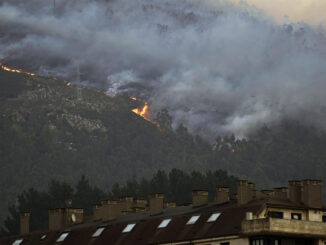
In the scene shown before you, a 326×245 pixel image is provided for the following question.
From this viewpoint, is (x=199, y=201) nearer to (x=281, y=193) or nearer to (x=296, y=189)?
(x=281, y=193)

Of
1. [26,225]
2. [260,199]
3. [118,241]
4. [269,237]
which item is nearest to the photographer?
[269,237]

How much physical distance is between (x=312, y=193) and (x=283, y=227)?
8568 mm

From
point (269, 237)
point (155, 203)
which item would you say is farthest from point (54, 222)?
point (269, 237)

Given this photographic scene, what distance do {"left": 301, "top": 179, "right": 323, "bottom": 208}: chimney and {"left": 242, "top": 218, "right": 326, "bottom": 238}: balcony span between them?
10.9ft

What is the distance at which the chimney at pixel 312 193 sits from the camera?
125 m

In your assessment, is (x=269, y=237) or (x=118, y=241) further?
(x=118, y=241)

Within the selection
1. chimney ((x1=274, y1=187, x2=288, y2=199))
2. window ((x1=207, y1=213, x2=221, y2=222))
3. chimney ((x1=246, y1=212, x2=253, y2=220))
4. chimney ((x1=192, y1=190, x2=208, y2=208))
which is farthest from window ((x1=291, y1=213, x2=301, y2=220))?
chimney ((x1=192, y1=190, x2=208, y2=208))

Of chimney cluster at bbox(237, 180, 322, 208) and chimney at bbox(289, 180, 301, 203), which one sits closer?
chimney cluster at bbox(237, 180, 322, 208)

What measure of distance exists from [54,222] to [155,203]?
68.7 ft

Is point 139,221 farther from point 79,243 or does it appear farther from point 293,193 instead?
point 293,193

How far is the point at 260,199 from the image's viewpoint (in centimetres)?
12669

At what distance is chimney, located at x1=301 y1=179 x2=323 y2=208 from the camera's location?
125 meters

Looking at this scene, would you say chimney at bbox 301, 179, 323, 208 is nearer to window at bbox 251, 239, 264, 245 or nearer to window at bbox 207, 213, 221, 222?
window at bbox 251, 239, 264, 245

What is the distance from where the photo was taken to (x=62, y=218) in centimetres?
15638
